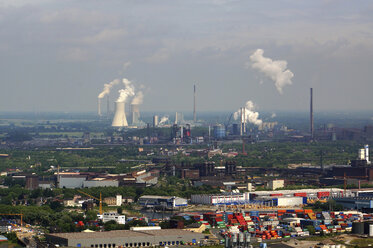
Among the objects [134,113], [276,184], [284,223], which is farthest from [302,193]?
[134,113]

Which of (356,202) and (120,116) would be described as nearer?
(356,202)

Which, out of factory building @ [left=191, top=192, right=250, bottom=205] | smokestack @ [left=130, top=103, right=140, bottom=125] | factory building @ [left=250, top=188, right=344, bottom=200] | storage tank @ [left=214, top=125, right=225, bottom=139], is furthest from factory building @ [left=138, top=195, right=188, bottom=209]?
smokestack @ [left=130, top=103, right=140, bottom=125]

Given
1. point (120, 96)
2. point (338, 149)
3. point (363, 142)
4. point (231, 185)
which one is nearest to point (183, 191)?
point (231, 185)

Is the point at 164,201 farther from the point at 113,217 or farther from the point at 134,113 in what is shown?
the point at 134,113

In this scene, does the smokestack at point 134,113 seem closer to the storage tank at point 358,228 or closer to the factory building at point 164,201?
the factory building at point 164,201

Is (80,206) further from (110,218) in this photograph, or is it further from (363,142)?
(363,142)

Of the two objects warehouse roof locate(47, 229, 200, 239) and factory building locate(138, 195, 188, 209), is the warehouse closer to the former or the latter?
warehouse roof locate(47, 229, 200, 239)
